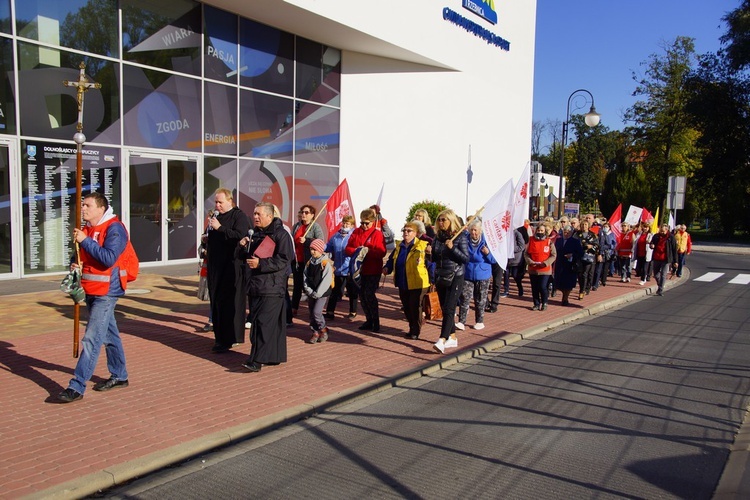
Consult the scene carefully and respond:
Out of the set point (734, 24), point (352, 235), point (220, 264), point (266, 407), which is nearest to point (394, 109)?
point (352, 235)

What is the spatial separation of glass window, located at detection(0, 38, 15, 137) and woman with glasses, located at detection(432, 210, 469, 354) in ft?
32.3

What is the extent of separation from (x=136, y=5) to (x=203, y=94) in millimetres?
2707

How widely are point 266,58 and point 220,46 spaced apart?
1.77m

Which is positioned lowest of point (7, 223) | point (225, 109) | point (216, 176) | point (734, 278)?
point (734, 278)

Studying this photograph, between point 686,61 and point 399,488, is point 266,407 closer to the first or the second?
point 399,488

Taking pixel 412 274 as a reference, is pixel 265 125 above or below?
above

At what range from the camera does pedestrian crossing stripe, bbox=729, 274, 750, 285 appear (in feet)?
63.5

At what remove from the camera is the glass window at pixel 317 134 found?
66.8 ft

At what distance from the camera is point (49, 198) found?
45.2 ft

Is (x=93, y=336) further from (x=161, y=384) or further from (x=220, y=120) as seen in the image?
(x=220, y=120)

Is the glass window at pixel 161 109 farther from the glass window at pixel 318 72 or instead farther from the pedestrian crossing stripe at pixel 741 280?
the pedestrian crossing stripe at pixel 741 280

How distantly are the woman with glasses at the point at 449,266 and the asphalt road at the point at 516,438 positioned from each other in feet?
1.85

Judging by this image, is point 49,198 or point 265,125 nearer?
point 49,198

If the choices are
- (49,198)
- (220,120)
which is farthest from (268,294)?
(220,120)
